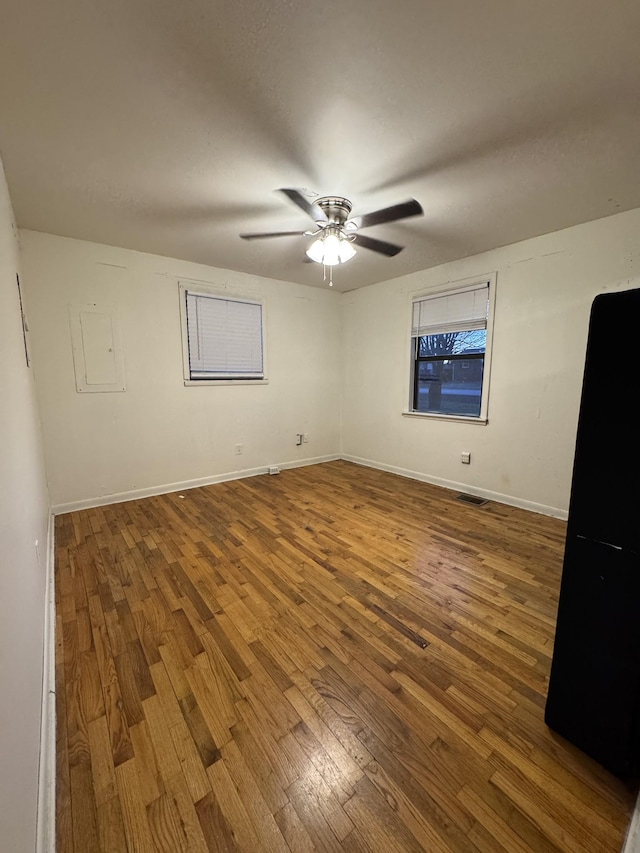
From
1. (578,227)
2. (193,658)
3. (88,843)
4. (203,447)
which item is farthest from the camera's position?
(203,447)

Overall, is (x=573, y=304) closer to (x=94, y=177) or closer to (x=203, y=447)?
(x=94, y=177)

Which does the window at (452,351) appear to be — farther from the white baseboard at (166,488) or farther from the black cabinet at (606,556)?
the black cabinet at (606,556)

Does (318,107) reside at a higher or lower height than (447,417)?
higher

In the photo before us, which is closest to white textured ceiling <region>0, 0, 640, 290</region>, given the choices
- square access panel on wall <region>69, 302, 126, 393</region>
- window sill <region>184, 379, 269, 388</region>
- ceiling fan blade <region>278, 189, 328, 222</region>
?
ceiling fan blade <region>278, 189, 328, 222</region>

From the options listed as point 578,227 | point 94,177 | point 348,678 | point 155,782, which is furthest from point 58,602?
point 578,227

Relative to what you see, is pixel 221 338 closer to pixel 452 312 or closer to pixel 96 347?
pixel 96 347

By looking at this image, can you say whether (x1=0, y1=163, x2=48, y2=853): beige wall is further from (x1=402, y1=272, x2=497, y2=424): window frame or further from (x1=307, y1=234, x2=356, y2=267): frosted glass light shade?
(x1=402, y1=272, x2=497, y2=424): window frame

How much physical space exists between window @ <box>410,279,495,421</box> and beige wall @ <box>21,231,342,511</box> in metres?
1.50

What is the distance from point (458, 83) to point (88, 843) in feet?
9.77

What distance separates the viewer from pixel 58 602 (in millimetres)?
1955

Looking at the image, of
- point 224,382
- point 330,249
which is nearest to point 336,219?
point 330,249

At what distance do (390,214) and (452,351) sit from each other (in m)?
2.00

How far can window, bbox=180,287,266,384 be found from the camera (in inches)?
151

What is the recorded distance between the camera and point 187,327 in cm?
379
